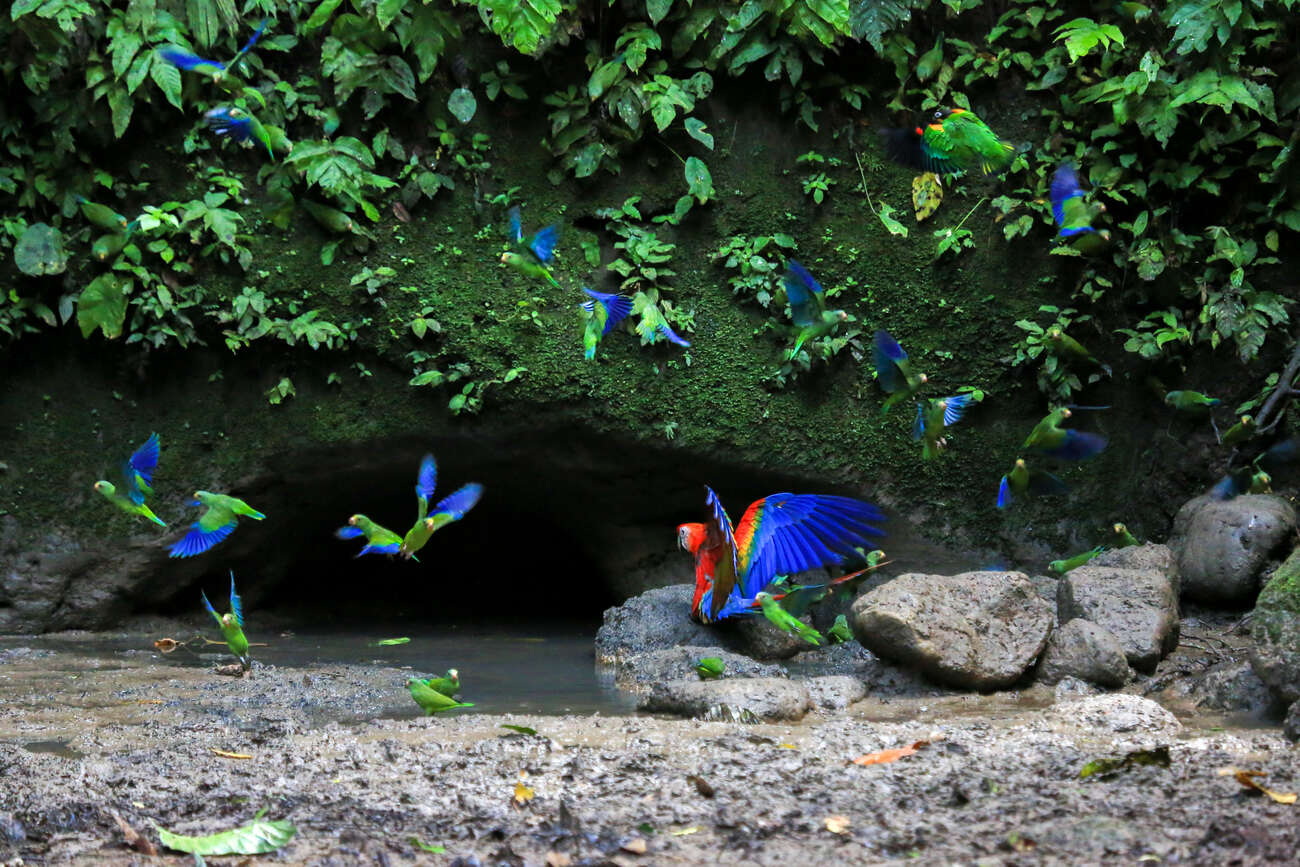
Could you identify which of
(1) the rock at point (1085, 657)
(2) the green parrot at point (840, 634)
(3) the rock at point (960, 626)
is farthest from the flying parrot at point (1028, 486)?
(1) the rock at point (1085, 657)

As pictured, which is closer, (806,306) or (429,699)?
(429,699)

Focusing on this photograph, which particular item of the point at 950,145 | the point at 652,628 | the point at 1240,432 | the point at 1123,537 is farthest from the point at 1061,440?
the point at 652,628

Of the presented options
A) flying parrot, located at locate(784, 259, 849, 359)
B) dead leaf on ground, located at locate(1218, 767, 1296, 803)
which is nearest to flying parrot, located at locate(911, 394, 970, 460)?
flying parrot, located at locate(784, 259, 849, 359)

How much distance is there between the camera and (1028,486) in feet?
23.4

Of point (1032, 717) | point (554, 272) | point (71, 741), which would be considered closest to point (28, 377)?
point (554, 272)

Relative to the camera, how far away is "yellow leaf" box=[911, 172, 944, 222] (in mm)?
7207

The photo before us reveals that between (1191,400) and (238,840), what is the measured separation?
18.3 feet

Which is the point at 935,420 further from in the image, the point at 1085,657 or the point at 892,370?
the point at 1085,657

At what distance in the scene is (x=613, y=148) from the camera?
720 cm

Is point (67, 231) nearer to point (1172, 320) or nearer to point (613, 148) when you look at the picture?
point (613, 148)

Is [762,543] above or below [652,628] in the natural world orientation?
above

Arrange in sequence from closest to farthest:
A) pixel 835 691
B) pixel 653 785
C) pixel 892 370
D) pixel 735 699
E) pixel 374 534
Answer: pixel 653 785 < pixel 735 699 < pixel 835 691 < pixel 374 534 < pixel 892 370

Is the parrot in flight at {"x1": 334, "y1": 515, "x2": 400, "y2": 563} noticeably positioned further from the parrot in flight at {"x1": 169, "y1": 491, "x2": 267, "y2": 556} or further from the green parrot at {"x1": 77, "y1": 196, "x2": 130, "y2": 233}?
the green parrot at {"x1": 77, "y1": 196, "x2": 130, "y2": 233}

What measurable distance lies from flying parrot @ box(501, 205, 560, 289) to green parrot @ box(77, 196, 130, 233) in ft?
7.70
